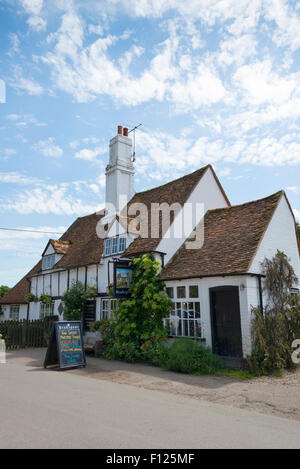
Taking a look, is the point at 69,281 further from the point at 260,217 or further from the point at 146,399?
the point at 146,399

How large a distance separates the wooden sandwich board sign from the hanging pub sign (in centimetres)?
211

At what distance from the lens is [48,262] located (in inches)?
779

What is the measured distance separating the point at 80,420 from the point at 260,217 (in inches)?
378

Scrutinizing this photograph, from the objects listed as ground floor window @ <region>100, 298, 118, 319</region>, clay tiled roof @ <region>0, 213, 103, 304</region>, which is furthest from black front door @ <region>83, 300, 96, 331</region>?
clay tiled roof @ <region>0, 213, 103, 304</region>

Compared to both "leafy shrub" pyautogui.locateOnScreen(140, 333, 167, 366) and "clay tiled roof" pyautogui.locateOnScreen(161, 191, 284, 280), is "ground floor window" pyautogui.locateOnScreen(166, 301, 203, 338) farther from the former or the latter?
"clay tiled roof" pyautogui.locateOnScreen(161, 191, 284, 280)

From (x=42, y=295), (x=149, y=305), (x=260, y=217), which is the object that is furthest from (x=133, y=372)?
(x=42, y=295)

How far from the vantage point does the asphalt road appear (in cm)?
460

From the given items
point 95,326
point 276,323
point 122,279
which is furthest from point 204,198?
point 95,326

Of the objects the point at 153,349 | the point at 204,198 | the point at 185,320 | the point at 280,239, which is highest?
the point at 204,198

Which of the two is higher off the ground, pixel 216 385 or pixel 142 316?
pixel 142 316

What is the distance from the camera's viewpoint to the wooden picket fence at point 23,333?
16094 millimetres

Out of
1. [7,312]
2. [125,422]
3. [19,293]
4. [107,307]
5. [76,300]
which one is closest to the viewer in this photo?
[125,422]

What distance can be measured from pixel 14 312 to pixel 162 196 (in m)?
12.8

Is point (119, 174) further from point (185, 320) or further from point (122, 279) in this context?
point (185, 320)
